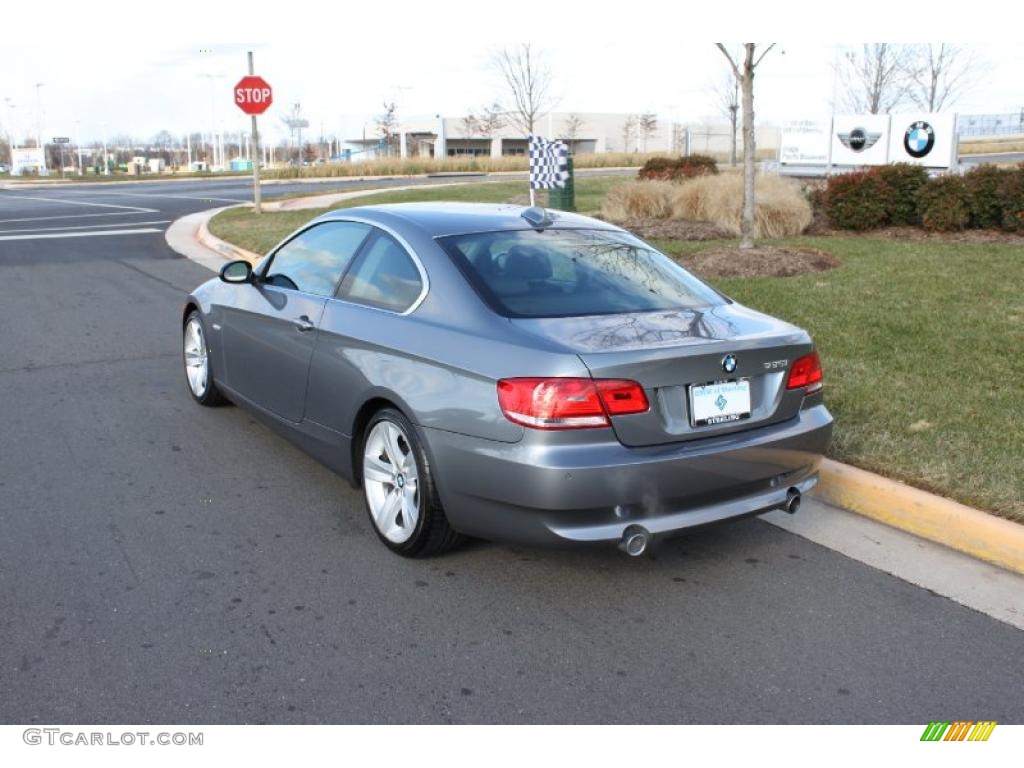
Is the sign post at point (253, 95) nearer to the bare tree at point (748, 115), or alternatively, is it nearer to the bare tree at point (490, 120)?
the bare tree at point (748, 115)

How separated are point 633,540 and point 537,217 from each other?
6.38 ft

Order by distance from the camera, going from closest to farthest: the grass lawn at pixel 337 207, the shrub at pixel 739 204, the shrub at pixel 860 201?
the shrub at pixel 860 201, the shrub at pixel 739 204, the grass lawn at pixel 337 207

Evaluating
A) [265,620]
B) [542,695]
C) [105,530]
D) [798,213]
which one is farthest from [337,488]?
[798,213]

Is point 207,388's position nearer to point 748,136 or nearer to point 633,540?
point 633,540

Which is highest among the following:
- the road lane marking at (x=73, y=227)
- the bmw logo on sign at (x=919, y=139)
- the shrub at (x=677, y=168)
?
the bmw logo on sign at (x=919, y=139)

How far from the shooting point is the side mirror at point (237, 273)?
5789 mm

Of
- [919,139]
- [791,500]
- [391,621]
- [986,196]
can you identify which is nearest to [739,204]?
[986,196]

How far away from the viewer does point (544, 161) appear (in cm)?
1664

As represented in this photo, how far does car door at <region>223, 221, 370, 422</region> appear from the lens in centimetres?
503

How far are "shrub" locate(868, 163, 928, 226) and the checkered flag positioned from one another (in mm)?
5324

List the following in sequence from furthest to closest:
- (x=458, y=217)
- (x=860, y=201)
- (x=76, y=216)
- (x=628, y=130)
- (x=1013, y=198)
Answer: (x=628, y=130) → (x=76, y=216) → (x=860, y=201) → (x=1013, y=198) → (x=458, y=217)

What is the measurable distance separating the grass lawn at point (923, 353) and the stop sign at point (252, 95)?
33.0 feet

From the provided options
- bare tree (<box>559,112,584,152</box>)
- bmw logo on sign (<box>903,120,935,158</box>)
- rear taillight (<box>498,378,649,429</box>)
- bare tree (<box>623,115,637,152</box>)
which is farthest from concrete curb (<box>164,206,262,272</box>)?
bare tree (<box>623,115,637,152</box>)

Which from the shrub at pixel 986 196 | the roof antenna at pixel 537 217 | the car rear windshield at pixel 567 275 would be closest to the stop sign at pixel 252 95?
the shrub at pixel 986 196
